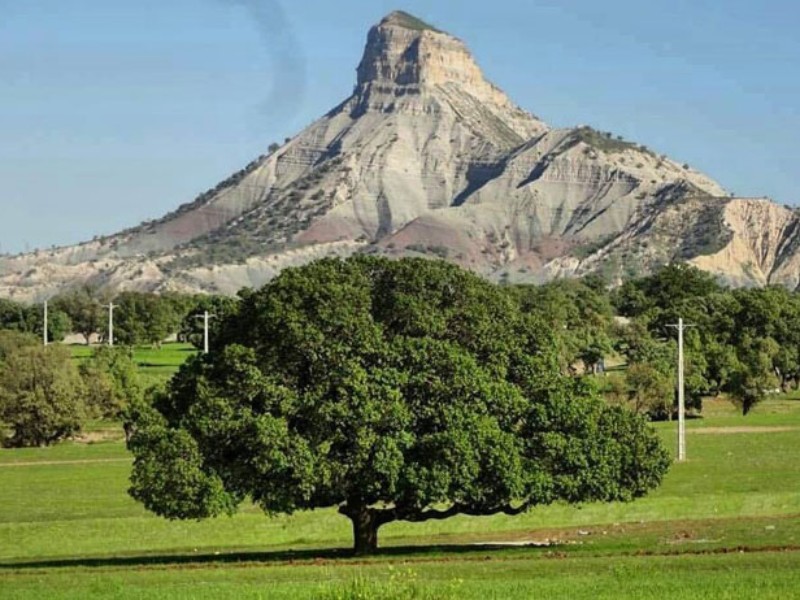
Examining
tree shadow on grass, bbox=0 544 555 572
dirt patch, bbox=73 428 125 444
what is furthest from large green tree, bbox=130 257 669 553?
dirt patch, bbox=73 428 125 444

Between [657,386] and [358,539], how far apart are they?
257ft

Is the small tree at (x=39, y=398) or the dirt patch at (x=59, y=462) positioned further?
the small tree at (x=39, y=398)

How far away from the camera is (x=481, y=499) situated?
1714 inches

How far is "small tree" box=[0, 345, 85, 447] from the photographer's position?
11044 cm

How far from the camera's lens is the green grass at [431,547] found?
33719 mm

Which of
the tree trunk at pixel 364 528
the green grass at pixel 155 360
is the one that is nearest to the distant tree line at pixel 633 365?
the green grass at pixel 155 360

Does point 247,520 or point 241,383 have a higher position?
point 241,383

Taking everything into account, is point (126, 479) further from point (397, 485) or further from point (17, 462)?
point (397, 485)

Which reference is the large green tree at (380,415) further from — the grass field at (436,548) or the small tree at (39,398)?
the small tree at (39,398)

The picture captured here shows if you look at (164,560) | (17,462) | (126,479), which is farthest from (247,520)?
(17,462)

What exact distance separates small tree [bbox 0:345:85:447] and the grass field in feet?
95.3

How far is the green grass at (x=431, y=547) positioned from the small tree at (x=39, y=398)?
91.1 feet

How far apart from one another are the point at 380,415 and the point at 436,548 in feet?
18.9

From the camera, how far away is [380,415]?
4353 centimetres
